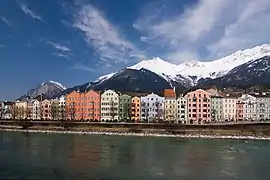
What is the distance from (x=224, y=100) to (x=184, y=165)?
57736 millimetres

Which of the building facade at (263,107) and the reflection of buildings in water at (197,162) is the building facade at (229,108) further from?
the reflection of buildings in water at (197,162)

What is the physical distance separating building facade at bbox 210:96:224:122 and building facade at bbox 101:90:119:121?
20043mm

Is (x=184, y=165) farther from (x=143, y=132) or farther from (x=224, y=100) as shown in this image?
(x=224, y=100)

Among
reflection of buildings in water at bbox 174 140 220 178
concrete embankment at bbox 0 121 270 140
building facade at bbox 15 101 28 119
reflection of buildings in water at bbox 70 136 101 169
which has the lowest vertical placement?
reflection of buildings in water at bbox 174 140 220 178

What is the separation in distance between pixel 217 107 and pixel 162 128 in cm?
2031

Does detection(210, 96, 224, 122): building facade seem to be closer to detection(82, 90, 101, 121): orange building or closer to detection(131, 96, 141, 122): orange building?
detection(131, 96, 141, 122): orange building

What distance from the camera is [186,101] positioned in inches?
3204

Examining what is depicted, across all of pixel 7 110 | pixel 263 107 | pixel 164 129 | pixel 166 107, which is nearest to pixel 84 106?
pixel 166 107

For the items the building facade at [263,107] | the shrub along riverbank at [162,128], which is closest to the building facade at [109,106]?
the shrub along riverbank at [162,128]

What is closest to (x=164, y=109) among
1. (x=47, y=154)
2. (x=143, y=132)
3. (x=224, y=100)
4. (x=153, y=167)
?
(x=224, y=100)

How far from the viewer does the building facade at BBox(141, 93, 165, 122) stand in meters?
86.4

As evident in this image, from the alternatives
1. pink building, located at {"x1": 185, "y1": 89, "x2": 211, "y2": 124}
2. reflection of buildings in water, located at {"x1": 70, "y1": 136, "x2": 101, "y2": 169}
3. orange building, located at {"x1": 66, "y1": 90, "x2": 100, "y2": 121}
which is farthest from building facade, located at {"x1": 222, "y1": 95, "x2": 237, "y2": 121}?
reflection of buildings in water, located at {"x1": 70, "y1": 136, "x2": 101, "y2": 169}

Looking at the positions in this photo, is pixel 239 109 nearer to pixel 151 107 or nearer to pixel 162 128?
pixel 151 107

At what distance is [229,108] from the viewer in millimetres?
85000
